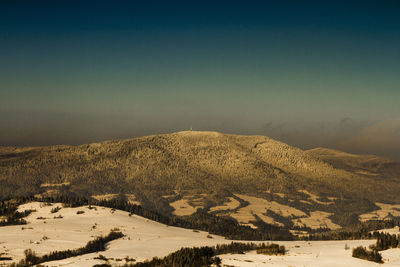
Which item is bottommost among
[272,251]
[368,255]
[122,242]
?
[122,242]

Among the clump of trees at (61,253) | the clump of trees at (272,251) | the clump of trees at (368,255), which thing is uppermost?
the clump of trees at (368,255)

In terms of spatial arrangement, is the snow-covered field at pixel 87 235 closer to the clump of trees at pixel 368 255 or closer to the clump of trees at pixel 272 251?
the clump of trees at pixel 272 251

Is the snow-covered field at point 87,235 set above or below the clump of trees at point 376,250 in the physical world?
below

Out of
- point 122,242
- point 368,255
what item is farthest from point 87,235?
point 368,255

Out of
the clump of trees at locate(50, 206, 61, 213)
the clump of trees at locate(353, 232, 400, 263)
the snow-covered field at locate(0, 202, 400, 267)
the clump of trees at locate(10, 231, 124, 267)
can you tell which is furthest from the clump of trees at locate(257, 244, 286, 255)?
the clump of trees at locate(50, 206, 61, 213)

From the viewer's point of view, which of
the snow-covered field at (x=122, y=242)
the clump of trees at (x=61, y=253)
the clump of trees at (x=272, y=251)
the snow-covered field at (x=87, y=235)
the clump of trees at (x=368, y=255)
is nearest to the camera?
the clump of trees at (x=368, y=255)

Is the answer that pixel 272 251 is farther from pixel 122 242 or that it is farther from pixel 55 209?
pixel 55 209

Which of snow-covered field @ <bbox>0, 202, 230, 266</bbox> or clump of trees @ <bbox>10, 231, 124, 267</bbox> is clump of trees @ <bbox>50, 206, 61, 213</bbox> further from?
clump of trees @ <bbox>10, 231, 124, 267</bbox>

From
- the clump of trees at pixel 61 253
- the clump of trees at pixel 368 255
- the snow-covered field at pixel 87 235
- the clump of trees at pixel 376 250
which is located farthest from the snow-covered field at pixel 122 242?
the clump of trees at pixel 61 253

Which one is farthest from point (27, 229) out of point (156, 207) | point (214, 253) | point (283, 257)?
point (156, 207)
